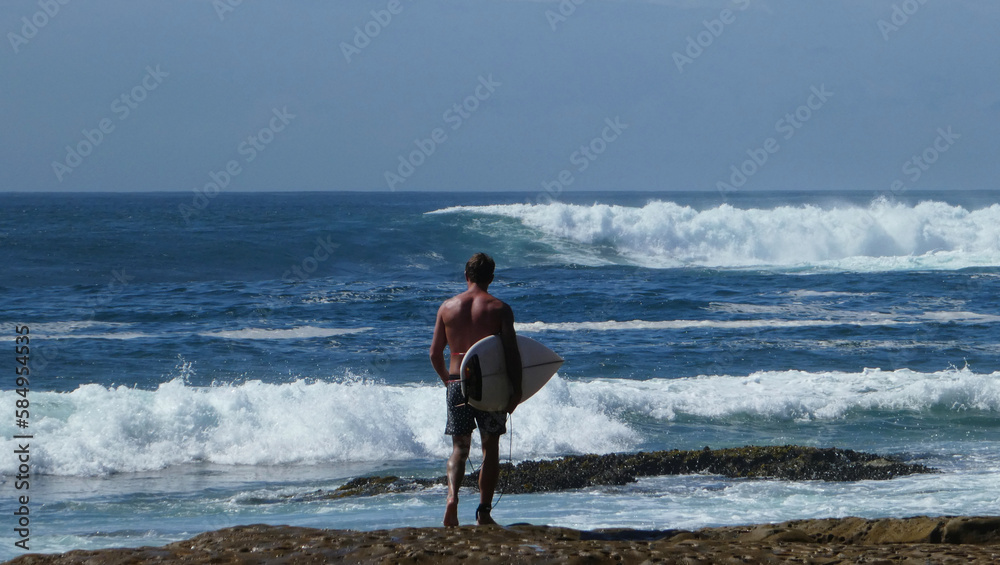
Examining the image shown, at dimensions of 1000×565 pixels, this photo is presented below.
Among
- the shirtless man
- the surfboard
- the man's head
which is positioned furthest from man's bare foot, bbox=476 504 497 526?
the man's head

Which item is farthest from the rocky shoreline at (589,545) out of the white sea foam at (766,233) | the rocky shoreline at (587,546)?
the white sea foam at (766,233)

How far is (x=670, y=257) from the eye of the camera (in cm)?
3603

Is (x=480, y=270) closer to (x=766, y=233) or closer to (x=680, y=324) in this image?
(x=680, y=324)

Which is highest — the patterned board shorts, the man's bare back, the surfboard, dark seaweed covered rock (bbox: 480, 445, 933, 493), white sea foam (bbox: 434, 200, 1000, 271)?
white sea foam (bbox: 434, 200, 1000, 271)

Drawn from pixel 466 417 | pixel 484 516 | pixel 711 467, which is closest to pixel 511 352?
pixel 466 417

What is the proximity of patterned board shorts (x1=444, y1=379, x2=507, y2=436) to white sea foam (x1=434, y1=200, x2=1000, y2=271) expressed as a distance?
29.9 m

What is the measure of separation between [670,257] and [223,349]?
2289 cm

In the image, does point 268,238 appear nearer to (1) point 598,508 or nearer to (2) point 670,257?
(2) point 670,257

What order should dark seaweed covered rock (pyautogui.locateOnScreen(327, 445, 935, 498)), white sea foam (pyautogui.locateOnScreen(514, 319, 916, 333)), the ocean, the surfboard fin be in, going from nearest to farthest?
1. the surfboard fin
2. the ocean
3. dark seaweed covered rock (pyautogui.locateOnScreen(327, 445, 935, 498))
4. white sea foam (pyautogui.locateOnScreen(514, 319, 916, 333))

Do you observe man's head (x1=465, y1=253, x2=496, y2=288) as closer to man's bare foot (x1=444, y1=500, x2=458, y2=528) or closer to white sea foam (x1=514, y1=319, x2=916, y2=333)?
man's bare foot (x1=444, y1=500, x2=458, y2=528)

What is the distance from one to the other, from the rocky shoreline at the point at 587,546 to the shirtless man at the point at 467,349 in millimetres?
315

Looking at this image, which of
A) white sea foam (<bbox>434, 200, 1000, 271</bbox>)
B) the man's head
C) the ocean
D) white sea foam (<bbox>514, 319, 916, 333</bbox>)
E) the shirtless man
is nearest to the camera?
the shirtless man

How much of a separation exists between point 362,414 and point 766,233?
3041 centimetres

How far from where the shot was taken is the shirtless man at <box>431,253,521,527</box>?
5020 mm
